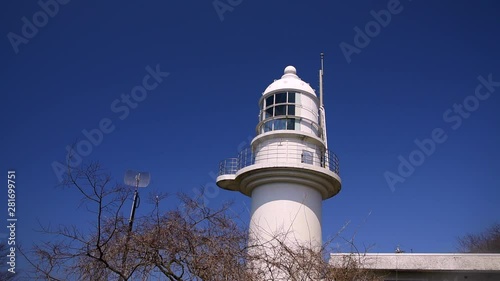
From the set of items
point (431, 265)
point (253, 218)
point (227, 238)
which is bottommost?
point (227, 238)

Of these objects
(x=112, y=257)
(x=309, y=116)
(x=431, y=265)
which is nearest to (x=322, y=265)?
(x=112, y=257)

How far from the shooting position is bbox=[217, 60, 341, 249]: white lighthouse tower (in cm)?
1431

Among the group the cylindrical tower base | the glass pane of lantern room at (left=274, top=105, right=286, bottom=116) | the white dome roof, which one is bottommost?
the cylindrical tower base

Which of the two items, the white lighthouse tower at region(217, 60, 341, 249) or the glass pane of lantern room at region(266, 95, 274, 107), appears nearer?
the white lighthouse tower at region(217, 60, 341, 249)

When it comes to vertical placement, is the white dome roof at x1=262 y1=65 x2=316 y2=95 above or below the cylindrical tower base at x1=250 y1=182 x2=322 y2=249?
above

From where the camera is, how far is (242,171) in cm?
1508

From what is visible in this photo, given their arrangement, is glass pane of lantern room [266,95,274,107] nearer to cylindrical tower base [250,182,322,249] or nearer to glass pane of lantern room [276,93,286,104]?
glass pane of lantern room [276,93,286,104]

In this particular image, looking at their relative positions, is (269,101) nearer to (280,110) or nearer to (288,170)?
(280,110)

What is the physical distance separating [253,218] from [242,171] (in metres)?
1.57

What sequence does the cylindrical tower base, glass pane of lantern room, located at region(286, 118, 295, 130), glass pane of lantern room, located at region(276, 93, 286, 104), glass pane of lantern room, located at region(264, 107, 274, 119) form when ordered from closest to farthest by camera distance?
1. the cylindrical tower base
2. glass pane of lantern room, located at region(286, 118, 295, 130)
3. glass pane of lantern room, located at region(276, 93, 286, 104)
4. glass pane of lantern room, located at region(264, 107, 274, 119)

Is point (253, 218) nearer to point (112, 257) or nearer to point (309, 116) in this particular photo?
point (309, 116)

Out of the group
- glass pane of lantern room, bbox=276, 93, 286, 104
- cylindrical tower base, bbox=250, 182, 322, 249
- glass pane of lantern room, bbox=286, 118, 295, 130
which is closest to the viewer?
cylindrical tower base, bbox=250, 182, 322, 249

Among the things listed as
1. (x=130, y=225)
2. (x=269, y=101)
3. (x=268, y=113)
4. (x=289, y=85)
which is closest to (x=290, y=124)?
(x=268, y=113)

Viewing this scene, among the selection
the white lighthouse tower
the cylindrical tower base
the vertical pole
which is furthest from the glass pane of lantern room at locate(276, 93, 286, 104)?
the vertical pole
